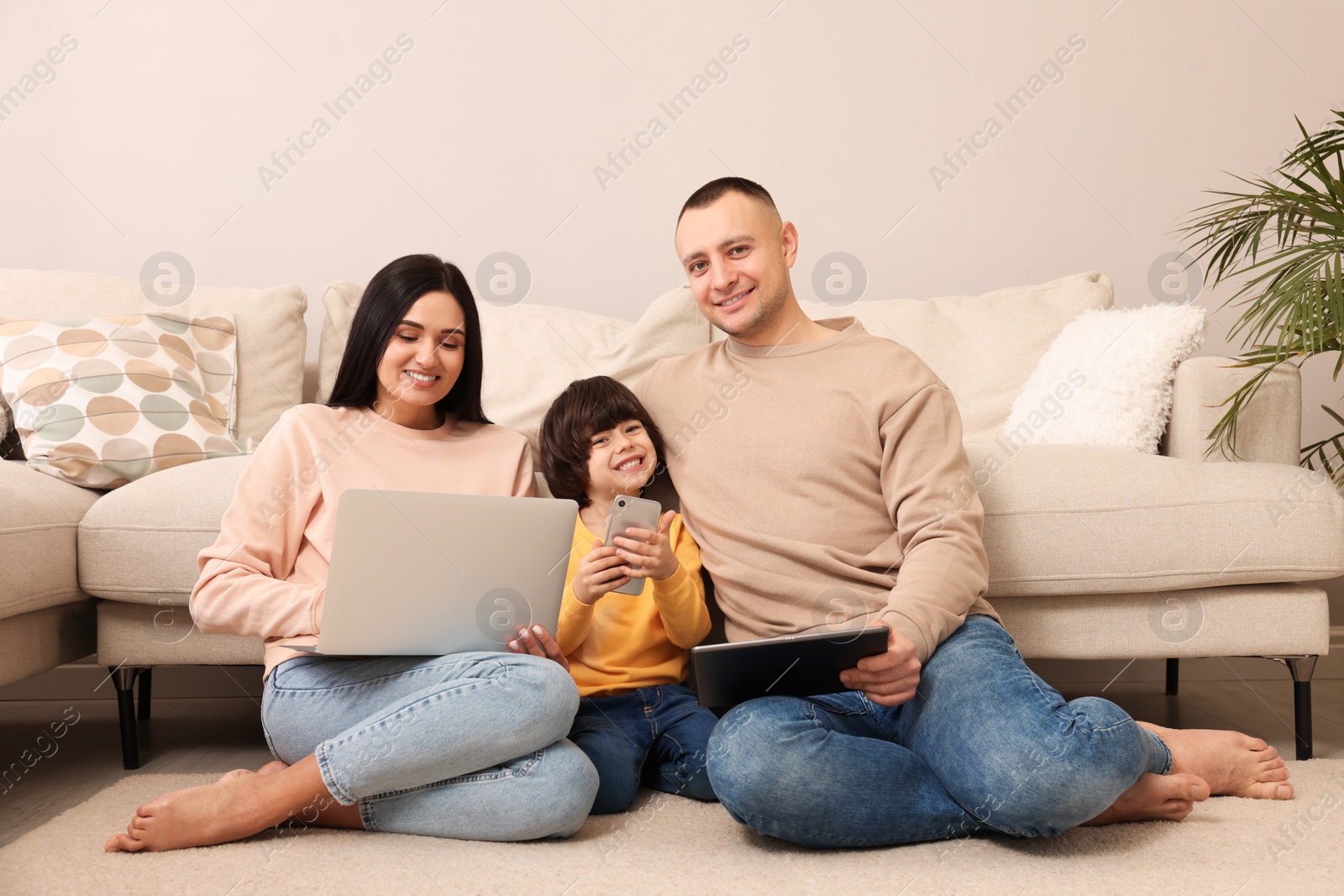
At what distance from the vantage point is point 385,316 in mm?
1413

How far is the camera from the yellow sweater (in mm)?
1423

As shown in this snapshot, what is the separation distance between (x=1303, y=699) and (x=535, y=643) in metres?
1.30

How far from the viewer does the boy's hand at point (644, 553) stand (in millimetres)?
1283

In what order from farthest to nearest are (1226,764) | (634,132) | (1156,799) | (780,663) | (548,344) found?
(634,132) < (548,344) < (1226,764) < (1156,799) < (780,663)

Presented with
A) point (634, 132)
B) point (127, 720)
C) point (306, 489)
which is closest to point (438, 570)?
point (306, 489)

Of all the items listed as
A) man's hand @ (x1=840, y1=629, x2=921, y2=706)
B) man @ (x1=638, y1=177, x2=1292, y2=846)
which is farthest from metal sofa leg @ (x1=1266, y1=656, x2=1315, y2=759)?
man's hand @ (x1=840, y1=629, x2=921, y2=706)

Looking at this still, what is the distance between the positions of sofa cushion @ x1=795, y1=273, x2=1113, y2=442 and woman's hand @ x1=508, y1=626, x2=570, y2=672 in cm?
114

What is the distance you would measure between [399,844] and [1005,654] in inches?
31.8

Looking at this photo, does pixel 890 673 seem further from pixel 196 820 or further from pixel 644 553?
pixel 196 820

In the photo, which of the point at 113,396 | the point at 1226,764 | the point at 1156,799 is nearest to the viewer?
the point at 1156,799

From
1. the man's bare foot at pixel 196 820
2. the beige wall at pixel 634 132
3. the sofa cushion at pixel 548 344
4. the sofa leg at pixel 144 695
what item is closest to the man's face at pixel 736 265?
the sofa cushion at pixel 548 344

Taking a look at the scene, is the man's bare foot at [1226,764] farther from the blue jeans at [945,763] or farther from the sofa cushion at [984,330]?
the sofa cushion at [984,330]

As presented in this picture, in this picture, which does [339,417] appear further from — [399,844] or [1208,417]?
[1208,417]

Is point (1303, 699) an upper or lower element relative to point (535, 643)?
lower
